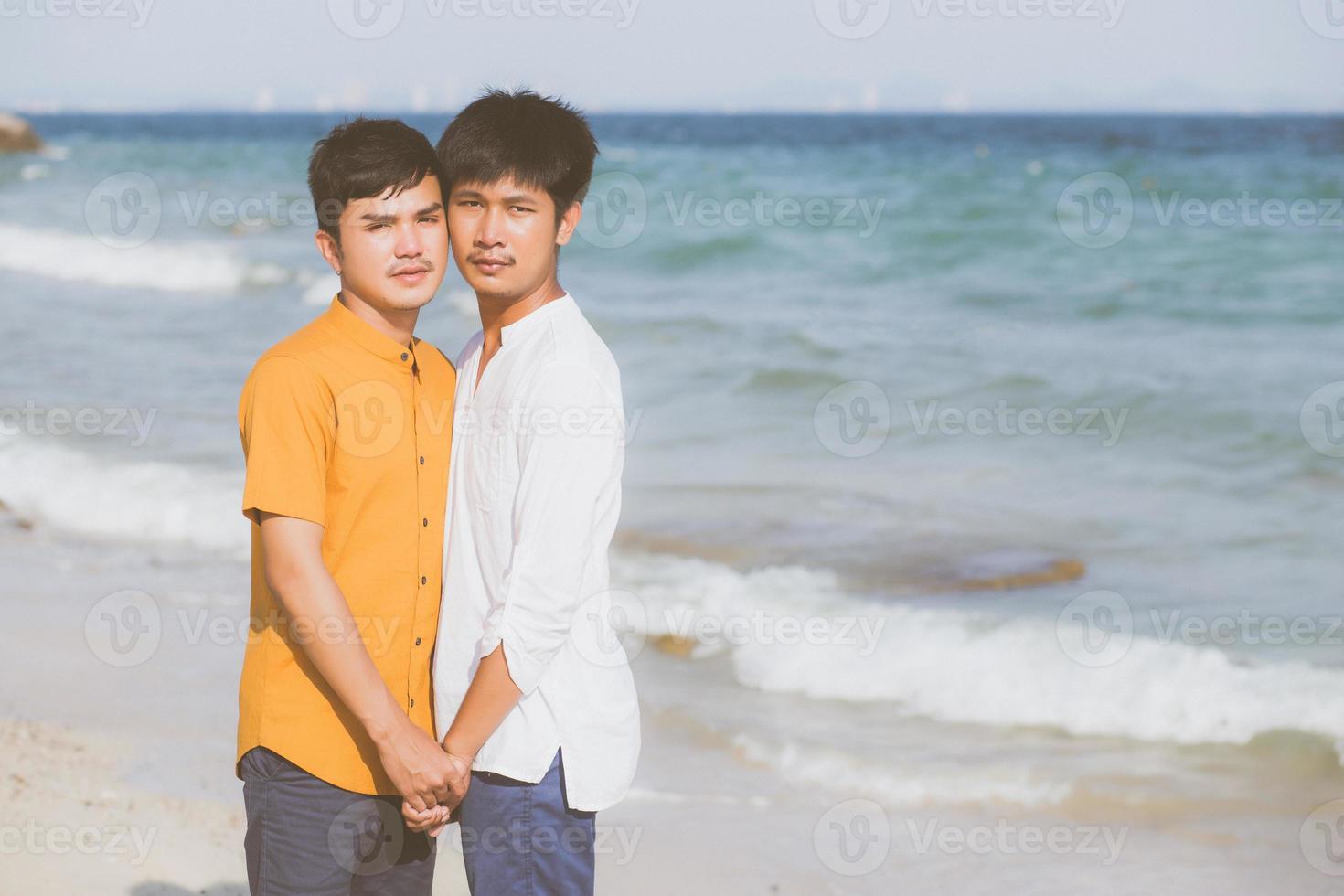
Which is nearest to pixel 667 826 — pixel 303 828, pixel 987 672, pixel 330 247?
pixel 987 672

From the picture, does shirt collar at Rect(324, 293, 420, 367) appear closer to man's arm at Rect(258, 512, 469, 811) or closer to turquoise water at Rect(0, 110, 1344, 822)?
man's arm at Rect(258, 512, 469, 811)

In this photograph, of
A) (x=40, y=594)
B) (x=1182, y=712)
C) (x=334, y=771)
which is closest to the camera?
(x=334, y=771)

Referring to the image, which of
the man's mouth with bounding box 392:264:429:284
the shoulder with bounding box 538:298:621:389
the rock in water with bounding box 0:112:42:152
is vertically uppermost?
the rock in water with bounding box 0:112:42:152

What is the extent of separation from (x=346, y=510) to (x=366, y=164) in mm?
661

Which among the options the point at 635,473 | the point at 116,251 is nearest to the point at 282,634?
the point at 635,473

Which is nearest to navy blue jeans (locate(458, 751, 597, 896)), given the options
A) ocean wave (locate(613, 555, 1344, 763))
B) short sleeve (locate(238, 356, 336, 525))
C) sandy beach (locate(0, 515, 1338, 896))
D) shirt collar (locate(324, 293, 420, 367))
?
short sleeve (locate(238, 356, 336, 525))

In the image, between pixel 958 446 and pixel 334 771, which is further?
pixel 958 446

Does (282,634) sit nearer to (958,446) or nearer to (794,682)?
(794,682)

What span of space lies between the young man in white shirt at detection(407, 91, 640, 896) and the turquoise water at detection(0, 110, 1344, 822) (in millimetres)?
2586

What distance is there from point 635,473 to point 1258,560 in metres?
3.94

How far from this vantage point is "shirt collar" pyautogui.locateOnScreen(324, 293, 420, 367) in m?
2.44

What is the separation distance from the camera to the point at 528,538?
226 cm

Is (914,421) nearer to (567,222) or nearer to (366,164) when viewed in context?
(567,222)

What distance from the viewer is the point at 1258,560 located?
288 inches
